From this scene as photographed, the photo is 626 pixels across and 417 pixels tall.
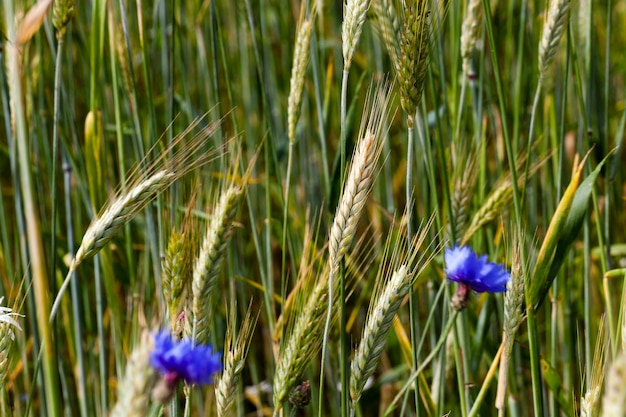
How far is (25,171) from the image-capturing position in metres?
0.61

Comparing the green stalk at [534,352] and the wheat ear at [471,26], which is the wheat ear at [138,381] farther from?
the wheat ear at [471,26]

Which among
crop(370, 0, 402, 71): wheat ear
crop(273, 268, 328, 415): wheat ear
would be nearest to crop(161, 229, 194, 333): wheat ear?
crop(273, 268, 328, 415): wheat ear

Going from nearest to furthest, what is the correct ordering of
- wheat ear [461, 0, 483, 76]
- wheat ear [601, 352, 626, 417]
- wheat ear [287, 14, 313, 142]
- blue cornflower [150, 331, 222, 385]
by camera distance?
wheat ear [601, 352, 626, 417]
blue cornflower [150, 331, 222, 385]
wheat ear [287, 14, 313, 142]
wheat ear [461, 0, 483, 76]

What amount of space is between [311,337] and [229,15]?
4.99 feet

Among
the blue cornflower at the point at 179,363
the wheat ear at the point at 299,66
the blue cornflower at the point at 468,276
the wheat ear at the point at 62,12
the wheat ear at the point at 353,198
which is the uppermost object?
the wheat ear at the point at 62,12

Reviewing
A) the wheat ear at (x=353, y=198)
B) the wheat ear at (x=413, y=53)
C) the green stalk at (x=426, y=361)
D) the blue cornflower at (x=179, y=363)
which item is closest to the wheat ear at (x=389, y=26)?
the wheat ear at (x=413, y=53)

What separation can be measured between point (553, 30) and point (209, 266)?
0.61 m

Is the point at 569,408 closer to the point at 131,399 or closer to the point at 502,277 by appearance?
the point at 502,277

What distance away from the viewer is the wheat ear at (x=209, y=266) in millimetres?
899

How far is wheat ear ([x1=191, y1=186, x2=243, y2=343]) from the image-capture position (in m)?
0.90

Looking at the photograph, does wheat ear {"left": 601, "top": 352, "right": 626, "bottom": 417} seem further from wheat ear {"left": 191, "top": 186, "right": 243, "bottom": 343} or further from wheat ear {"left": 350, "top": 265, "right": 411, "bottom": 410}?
wheat ear {"left": 191, "top": 186, "right": 243, "bottom": 343}

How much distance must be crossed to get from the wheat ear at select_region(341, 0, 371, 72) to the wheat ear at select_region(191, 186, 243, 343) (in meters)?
0.23

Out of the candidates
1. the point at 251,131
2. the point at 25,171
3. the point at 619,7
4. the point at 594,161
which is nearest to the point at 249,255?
the point at 251,131

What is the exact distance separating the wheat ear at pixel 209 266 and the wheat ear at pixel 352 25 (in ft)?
0.74
